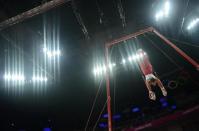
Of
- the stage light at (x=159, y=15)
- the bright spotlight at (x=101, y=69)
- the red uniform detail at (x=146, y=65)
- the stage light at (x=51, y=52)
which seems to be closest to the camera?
the red uniform detail at (x=146, y=65)

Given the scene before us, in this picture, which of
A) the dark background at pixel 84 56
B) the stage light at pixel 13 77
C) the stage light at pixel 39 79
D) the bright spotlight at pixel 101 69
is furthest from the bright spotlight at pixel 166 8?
the stage light at pixel 13 77

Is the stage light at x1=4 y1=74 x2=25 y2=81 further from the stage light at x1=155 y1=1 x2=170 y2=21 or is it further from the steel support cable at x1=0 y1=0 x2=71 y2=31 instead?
the stage light at x1=155 y1=1 x2=170 y2=21

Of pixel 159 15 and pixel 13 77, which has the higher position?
pixel 159 15

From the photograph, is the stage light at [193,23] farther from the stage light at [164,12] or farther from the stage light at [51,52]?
the stage light at [51,52]

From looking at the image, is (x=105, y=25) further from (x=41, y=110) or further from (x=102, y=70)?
(x=41, y=110)

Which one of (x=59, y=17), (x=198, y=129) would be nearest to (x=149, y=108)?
(x=198, y=129)

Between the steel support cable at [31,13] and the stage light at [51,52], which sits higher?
the steel support cable at [31,13]

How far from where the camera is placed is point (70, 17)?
1186 cm

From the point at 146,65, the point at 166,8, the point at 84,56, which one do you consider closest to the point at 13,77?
the point at 84,56

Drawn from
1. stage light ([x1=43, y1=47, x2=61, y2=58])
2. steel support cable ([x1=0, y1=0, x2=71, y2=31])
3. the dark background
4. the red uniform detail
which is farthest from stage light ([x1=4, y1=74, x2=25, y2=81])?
the red uniform detail

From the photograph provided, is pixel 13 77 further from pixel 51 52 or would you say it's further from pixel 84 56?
pixel 84 56

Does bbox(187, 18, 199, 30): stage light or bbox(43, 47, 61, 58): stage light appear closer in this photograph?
bbox(187, 18, 199, 30): stage light

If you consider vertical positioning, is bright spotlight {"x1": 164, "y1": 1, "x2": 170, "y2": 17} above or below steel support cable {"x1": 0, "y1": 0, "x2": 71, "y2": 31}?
above

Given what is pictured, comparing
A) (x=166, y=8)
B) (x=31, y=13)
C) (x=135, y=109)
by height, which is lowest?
(x=135, y=109)
